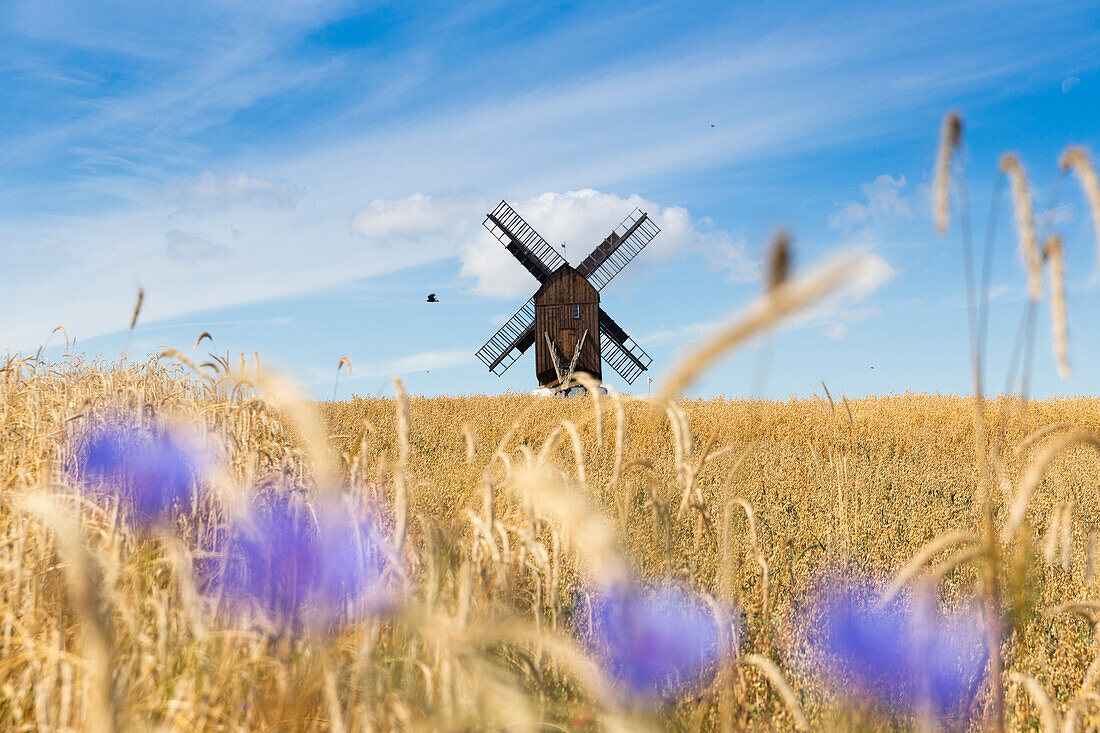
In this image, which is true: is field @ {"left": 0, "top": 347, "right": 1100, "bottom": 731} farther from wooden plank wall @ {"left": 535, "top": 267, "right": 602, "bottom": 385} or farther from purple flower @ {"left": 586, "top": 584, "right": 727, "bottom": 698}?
wooden plank wall @ {"left": 535, "top": 267, "right": 602, "bottom": 385}

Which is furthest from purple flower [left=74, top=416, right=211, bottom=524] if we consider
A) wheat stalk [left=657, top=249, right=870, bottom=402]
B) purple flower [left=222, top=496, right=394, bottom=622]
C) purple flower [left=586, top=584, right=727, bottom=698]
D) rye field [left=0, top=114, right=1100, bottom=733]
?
wheat stalk [left=657, top=249, right=870, bottom=402]

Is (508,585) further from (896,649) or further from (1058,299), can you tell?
(896,649)

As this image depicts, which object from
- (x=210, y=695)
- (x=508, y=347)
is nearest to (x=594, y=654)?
(x=210, y=695)

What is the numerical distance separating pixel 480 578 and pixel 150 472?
2.25 metres

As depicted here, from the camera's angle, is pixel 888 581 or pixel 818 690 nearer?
pixel 818 690

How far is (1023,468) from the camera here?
7.08 meters

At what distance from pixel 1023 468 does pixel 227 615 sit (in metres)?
7.33

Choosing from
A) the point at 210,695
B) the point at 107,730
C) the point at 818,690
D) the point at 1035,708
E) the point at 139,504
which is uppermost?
the point at 139,504

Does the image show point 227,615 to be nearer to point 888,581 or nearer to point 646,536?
point 646,536

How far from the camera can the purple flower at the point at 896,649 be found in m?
3.06

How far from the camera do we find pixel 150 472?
138 inches

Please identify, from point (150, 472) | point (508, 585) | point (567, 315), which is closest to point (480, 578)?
point (508, 585)

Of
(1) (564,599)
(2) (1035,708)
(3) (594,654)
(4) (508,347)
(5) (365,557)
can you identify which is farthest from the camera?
(4) (508,347)

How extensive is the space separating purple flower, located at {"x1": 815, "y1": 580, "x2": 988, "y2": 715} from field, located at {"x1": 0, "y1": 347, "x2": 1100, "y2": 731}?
106mm
